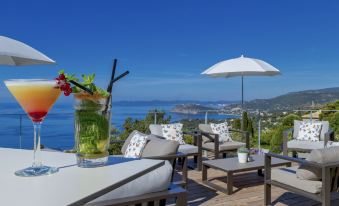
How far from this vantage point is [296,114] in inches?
360

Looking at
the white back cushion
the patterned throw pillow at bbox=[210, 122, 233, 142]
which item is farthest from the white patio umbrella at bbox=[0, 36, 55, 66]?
the patterned throw pillow at bbox=[210, 122, 233, 142]

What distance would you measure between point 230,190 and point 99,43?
30340 mm

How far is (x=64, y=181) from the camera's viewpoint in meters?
0.95

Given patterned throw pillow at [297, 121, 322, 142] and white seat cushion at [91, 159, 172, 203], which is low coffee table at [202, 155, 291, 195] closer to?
patterned throw pillow at [297, 121, 322, 142]

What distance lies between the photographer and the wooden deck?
3928mm

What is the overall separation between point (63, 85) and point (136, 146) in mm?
3143

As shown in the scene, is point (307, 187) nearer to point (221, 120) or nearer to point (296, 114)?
point (221, 120)

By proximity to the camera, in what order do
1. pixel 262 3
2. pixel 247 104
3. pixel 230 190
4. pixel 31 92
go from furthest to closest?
pixel 262 3, pixel 247 104, pixel 230 190, pixel 31 92

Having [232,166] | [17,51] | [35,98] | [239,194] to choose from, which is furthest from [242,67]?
[35,98]

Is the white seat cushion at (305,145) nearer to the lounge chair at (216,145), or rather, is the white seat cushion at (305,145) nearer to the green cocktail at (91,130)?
the lounge chair at (216,145)

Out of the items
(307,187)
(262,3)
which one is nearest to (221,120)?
(307,187)

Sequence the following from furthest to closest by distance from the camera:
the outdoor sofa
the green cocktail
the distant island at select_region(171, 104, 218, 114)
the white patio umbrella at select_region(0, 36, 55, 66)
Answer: the distant island at select_region(171, 104, 218, 114) < the white patio umbrella at select_region(0, 36, 55, 66) < the outdoor sofa < the green cocktail

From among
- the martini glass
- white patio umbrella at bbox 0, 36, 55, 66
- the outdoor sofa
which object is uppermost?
white patio umbrella at bbox 0, 36, 55, 66

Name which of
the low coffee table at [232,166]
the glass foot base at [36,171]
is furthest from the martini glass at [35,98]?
the low coffee table at [232,166]
